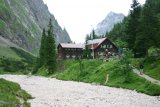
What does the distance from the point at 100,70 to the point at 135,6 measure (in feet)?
90.1

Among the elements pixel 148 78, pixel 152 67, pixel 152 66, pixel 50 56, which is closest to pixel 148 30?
pixel 152 66

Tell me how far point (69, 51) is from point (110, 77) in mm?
88971

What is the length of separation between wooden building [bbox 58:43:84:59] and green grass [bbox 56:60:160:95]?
5359 cm

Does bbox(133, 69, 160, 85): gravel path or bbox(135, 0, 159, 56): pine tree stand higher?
bbox(135, 0, 159, 56): pine tree

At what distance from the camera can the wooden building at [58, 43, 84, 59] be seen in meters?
167

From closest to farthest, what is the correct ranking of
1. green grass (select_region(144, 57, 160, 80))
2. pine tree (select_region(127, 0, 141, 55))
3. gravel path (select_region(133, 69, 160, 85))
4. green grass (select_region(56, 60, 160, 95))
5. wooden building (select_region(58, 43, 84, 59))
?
green grass (select_region(56, 60, 160, 95)) → gravel path (select_region(133, 69, 160, 85)) → green grass (select_region(144, 57, 160, 80)) → pine tree (select_region(127, 0, 141, 55)) → wooden building (select_region(58, 43, 84, 59))

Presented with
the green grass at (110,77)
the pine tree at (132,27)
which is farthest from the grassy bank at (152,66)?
the pine tree at (132,27)

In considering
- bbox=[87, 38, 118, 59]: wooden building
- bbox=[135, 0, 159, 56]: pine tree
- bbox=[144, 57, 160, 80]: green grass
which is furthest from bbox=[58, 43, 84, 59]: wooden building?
bbox=[144, 57, 160, 80]: green grass

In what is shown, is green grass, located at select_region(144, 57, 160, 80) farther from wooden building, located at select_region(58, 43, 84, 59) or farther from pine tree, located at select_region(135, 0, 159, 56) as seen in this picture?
wooden building, located at select_region(58, 43, 84, 59)

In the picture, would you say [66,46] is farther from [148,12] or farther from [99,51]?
[148,12]

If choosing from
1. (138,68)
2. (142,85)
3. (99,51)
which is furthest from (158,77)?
(99,51)

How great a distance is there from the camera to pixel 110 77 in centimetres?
8100

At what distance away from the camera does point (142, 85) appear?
63625mm

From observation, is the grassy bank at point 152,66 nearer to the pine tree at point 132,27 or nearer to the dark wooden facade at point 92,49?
the pine tree at point 132,27
